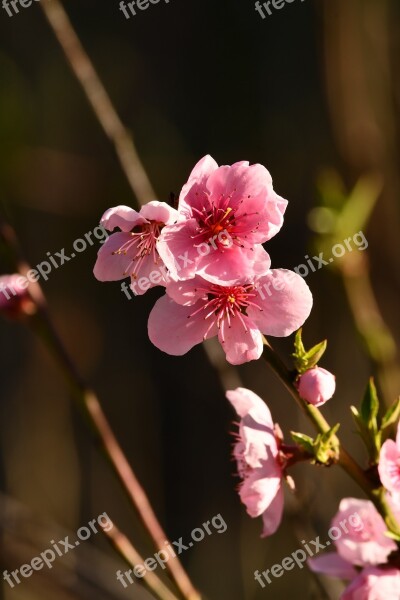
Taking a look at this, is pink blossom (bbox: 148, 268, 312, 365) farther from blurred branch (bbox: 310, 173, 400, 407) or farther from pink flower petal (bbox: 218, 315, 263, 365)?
blurred branch (bbox: 310, 173, 400, 407)

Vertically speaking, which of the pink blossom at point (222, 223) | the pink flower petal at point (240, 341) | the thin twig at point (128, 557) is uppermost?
the pink blossom at point (222, 223)

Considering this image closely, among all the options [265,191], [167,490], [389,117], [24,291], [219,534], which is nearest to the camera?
[265,191]

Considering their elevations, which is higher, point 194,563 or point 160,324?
point 160,324

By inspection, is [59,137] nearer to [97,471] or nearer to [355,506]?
[97,471]

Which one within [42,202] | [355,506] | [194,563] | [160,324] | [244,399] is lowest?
[194,563]

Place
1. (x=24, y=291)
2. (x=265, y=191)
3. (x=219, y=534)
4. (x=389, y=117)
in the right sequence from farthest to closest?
(x=219, y=534) < (x=389, y=117) < (x=24, y=291) < (x=265, y=191)

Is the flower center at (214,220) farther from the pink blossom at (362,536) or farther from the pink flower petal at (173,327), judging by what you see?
the pink blossom at (362,536)

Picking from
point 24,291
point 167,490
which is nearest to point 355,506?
point 24,291
